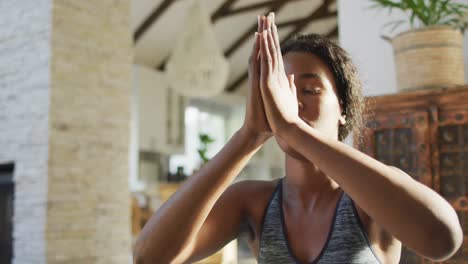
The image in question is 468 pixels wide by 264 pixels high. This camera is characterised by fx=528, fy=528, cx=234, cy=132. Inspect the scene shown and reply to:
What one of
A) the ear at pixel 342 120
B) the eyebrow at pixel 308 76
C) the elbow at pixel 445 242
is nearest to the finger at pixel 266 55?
the eyebrow at pixel 308 76

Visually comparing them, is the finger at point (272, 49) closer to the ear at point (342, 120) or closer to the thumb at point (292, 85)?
the thumb at point (292, 85)

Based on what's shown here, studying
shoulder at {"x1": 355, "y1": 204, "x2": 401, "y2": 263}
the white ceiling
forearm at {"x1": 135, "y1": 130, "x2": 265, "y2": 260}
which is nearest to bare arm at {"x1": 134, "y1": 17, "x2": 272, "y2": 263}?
forearm at {"x1": 135, "y1": 130, "x2": 265, "y2": 260}

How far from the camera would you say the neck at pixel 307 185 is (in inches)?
37.6

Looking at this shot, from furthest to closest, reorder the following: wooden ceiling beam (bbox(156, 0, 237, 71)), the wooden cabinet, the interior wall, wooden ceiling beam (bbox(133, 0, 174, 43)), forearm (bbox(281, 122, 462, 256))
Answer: wooden ceiling beam (bbox(156, 0, 237, 71)) → wooden ceiling beam (bbox(133, 0, 174, 43)) → the interior wall → the wooden cabinet → forearm (bbox(281, 122, 462, 256))

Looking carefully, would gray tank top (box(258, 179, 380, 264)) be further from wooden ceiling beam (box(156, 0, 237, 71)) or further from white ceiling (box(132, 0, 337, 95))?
wooden ceiling beam (box(156, 0, 237, 71))

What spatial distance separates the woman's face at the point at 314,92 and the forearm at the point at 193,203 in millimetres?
75

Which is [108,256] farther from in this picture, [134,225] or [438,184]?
[438,184]

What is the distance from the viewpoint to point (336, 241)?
864 mm

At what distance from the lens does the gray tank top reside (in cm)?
85

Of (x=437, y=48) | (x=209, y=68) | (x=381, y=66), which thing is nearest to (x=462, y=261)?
(x=437, y=48)

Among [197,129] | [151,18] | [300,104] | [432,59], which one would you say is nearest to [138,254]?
[300,104]

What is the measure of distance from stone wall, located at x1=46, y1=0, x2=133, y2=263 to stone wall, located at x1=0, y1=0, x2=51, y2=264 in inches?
2.5

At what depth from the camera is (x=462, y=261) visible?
5.77 feet

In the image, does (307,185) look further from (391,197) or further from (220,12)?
(220,12)
